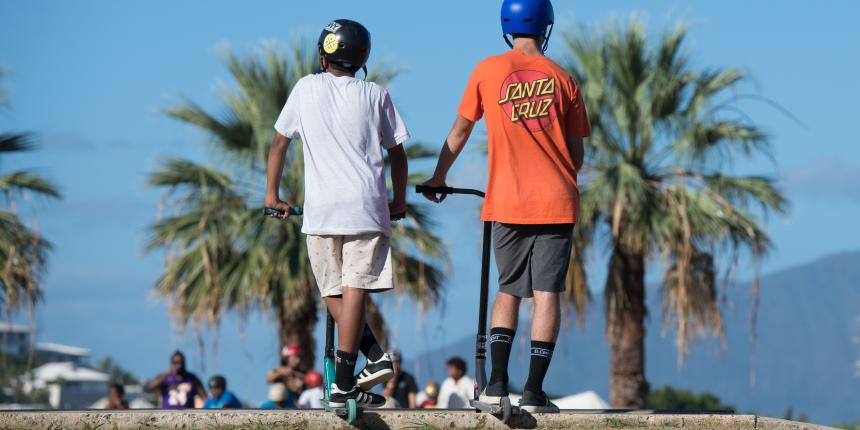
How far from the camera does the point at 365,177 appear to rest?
645 centimetres

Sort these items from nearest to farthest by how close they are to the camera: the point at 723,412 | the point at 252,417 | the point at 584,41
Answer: the point at 252,417
the point at 723,412
the point at 584,41

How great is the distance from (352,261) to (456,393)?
22.1ft

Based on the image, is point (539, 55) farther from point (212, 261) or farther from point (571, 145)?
point (212, 261)

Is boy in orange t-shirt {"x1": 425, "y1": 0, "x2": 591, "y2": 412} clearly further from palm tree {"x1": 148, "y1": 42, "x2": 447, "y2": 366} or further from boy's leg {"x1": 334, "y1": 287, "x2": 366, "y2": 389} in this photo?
palm tree {"x1": 148, "y1": 42, "x2": 447, "y2": 366}

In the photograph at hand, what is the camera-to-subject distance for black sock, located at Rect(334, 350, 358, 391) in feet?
21.4

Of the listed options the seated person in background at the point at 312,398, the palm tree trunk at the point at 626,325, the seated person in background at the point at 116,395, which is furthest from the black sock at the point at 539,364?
the palm tree trunk at the point at 626,325

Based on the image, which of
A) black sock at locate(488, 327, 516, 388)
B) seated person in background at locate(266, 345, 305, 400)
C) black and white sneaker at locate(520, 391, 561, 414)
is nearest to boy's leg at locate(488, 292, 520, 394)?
black sock at locate(488, 327, 516, 388)

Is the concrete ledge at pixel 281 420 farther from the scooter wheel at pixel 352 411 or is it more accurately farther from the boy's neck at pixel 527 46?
the boy's neck at pixel 527 46

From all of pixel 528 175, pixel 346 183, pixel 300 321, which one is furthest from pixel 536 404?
pixel 300 321

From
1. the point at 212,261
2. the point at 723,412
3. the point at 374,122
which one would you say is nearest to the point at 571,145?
the point at 374,122

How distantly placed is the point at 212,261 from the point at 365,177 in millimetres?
12446

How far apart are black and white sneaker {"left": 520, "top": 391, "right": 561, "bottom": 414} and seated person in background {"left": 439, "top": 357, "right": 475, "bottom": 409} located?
6175 mm

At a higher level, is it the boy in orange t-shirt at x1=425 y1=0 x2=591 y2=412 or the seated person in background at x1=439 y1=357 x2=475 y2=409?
the boy in orange t-shirt at x1=425 y1=0 x2=591 y2=412

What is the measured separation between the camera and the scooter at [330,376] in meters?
6.29
